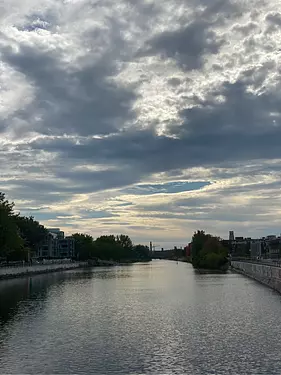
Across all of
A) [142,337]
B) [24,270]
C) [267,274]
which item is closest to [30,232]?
[24,270]

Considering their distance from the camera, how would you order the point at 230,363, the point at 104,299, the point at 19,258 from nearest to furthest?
the point at 230,363
the point at 104,299
the point at 19,258

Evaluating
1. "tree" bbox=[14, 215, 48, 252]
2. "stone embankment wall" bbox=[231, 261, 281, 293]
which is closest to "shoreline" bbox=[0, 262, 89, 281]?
"tree" bbox=[14, 215, 48, 252]

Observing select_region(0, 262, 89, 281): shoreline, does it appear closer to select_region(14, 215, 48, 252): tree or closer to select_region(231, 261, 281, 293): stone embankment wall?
select_region(14, 215, 48, 252): tree

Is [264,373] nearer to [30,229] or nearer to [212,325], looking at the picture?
[212,325]

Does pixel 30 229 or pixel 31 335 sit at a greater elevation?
pixel 30 229

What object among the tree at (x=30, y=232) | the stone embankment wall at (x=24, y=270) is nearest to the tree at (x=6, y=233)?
the stone embankment wall at (x=24, y=270)

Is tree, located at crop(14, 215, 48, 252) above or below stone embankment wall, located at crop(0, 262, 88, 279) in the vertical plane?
above

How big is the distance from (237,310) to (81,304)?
15622 mm

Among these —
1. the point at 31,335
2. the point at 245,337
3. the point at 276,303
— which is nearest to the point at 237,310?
the point at 276,303

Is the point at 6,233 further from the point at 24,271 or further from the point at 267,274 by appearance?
the point at 267,274

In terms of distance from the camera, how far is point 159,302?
51938mm

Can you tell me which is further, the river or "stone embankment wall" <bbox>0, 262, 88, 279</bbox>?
"stone embankment wall" <bbox>0, 262, 88, 279</bbox>

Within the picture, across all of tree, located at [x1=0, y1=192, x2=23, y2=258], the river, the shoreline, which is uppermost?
tree, located at [x1=0, y1=192, x2=23, y2=258]

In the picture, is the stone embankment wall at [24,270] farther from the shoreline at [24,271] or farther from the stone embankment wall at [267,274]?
the stone embankment wall at [267,274]
